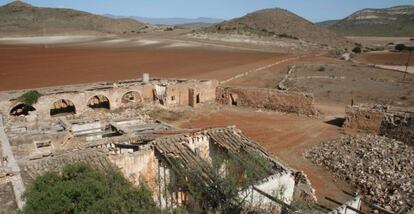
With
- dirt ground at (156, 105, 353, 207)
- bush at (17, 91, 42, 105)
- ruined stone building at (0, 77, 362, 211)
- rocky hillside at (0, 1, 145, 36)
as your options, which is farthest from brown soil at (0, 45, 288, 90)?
rocky hillside at (0, 1, 145, 36)

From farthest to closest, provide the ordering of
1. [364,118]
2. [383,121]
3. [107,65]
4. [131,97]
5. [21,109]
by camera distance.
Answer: [107,65], [131,97], [21,109], [364,118], [383,121]

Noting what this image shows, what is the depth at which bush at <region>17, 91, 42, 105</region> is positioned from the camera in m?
22.8

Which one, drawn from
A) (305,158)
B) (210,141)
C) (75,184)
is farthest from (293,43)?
(75,184)

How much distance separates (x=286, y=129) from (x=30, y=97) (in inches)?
687

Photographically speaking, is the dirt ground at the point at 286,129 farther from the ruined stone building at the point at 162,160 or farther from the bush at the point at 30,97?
the bush at the point at 30,97

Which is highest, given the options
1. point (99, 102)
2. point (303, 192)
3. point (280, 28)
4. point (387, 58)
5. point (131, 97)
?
point (280, 28)

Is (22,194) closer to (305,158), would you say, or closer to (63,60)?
(305,158)

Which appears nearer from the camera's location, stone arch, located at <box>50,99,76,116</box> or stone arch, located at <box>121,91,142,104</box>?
stone arch, located at <box>50,99,76,116</box>

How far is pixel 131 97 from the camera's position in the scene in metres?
28.9

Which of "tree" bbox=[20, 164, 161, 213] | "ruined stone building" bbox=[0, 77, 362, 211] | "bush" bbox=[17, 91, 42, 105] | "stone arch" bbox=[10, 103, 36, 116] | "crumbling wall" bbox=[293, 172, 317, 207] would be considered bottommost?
"stone arch" bbox=[10, 103, 36, 116]

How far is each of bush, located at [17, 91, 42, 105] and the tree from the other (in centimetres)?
1610

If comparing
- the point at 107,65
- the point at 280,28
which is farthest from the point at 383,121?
the point at 280,28

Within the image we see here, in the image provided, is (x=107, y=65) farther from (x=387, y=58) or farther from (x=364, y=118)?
(x=387, y=58)

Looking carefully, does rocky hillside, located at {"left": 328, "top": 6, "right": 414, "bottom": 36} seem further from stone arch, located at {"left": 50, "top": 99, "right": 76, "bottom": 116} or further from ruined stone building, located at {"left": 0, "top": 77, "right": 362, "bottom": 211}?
ruined stone building, located at {"left": 0, "top": 77, "right": 362, "bottom": 211}
